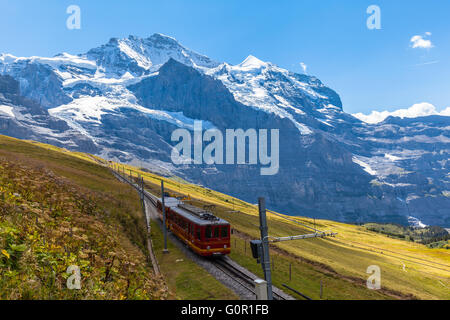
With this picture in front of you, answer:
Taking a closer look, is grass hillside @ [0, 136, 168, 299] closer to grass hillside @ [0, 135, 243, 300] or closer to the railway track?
grass hillside @ [0, 135, 243, 300]

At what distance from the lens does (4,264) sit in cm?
1022

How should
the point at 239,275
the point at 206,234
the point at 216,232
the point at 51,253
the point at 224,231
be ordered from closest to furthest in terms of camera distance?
1. the point at 51,253
2. the point at 239,275
3. the point at 206,234
4. the point at 216,232
5. the point at 224,231

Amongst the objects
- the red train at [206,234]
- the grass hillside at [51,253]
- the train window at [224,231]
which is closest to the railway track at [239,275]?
the red train at [206,234]

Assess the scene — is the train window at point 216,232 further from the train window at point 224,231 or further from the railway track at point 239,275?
the railway track at point 239,275

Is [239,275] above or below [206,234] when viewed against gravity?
below

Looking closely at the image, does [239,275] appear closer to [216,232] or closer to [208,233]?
[216,232]

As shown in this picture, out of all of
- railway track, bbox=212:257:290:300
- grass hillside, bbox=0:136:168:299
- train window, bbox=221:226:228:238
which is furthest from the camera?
train window, bbox=221:226:228:238

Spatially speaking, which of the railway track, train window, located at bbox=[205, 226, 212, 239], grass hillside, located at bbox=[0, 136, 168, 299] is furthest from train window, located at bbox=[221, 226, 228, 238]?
grass hillside, located at bbox=[0, 136, 168, 299]

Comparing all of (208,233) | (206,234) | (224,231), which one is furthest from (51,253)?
(224,231)

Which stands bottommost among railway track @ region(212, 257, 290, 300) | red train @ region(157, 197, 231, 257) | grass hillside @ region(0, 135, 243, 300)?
railway track @ region(212, 257, 290, 300)

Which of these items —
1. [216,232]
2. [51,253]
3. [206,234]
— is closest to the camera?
[51,253]

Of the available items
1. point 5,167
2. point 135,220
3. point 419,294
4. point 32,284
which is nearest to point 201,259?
point 135,220

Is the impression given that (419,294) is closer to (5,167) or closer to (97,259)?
(97,259)
